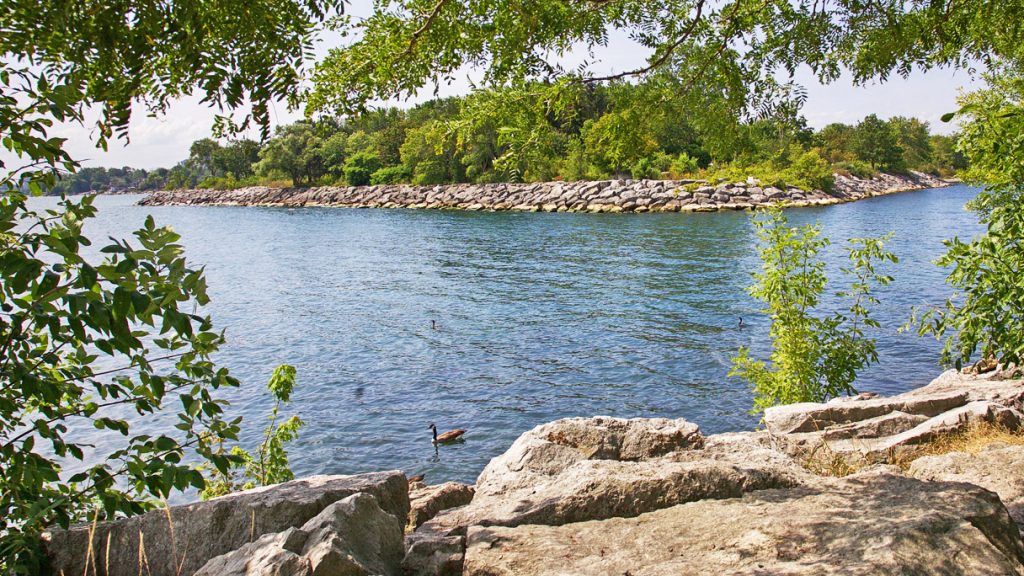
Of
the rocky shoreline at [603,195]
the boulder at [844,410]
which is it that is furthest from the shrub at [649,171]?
the boulder at [844,410]

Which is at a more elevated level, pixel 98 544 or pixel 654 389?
pixel 98 544

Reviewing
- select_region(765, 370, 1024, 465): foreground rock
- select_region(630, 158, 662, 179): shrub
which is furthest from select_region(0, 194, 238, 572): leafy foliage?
select_region(630, 158, 662, 179): shrub

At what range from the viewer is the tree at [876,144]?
9581 centimetres

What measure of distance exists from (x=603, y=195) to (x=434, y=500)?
189 ft

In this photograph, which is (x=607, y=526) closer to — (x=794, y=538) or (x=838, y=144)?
(x=794, y=538)

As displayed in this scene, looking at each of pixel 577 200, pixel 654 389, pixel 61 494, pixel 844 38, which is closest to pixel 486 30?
pixel 844 38

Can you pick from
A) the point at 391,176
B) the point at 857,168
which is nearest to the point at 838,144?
the point at 857,168

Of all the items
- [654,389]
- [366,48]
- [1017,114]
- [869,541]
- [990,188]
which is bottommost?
[654,389]

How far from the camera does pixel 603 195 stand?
62.8 meters

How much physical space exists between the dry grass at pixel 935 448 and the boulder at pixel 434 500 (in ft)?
12.7

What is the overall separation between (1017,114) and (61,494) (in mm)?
9412

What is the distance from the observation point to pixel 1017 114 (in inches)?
294

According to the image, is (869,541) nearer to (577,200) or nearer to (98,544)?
(98,544)

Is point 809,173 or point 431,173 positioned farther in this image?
point 431,173
